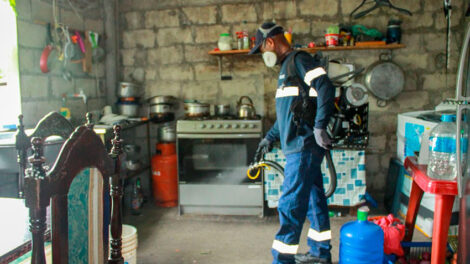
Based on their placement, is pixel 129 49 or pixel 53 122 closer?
pixel 53 122

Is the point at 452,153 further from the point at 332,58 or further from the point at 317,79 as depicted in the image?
the point at 332,58

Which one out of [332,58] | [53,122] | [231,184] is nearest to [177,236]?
[231,184]

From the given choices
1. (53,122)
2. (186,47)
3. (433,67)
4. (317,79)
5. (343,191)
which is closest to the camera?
(53,122)

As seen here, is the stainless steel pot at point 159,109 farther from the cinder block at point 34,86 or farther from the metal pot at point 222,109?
the cinder block at point 34,86

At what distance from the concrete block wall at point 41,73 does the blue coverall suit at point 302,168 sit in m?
2.12

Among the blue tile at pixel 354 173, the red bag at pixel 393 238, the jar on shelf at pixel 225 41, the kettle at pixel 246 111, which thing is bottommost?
the red bag at pixel 393 238

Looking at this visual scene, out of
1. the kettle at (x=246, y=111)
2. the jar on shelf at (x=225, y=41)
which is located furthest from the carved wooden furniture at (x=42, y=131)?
the jar on shelf at (x=225, y=41)

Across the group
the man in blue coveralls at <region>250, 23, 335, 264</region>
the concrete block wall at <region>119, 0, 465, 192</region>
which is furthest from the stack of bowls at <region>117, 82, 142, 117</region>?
the man in blue coveralls at <region>250, 23, 335, 264</region>

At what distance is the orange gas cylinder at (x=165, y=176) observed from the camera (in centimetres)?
398

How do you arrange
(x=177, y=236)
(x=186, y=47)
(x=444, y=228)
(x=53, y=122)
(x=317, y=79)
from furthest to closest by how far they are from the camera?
(x=186, y=47) < (x=177, y=236) < (x=317, y=79) < (x=53, y=122) < (x=444, y=228)

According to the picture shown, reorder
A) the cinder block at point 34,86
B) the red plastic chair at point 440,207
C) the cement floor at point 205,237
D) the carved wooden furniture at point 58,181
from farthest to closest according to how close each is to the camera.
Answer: the cinder block at point 34,86, the cement floor at point 205,237, the red plastic chair at point 440,207, the carved wooden furniture at point 58,181

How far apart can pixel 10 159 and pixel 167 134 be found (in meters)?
1.70

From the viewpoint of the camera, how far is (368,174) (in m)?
4.11

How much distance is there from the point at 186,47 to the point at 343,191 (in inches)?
90.5
